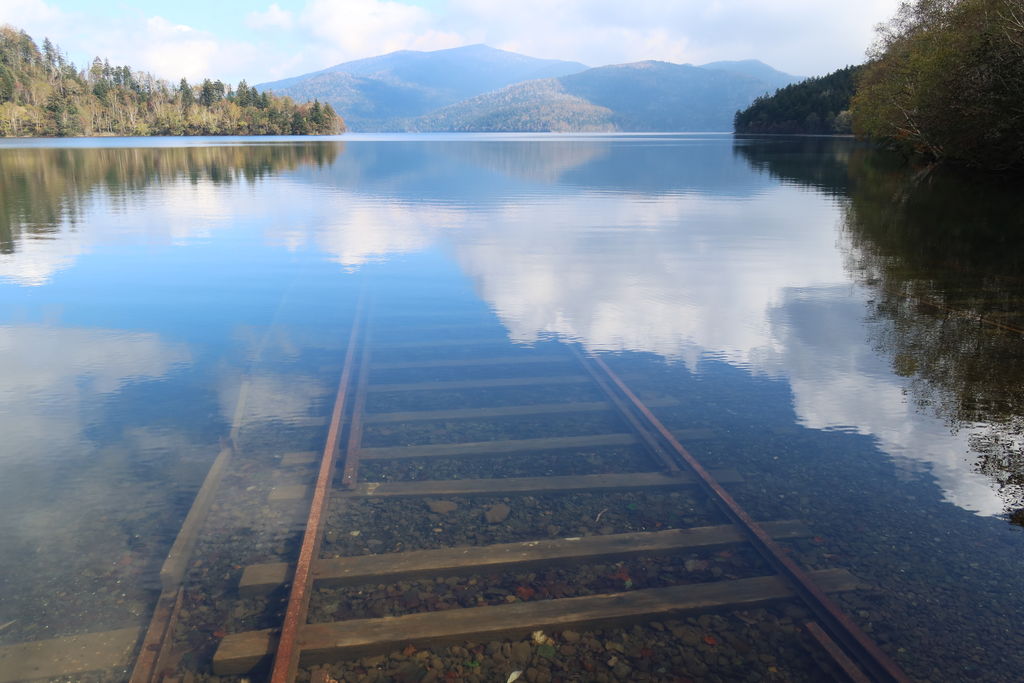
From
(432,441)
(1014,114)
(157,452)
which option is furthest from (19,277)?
(1014,114)

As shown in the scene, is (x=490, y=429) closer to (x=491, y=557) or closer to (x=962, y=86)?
(x=491, y=557)

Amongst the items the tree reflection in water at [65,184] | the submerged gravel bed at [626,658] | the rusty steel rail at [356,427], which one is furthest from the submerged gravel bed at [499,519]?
the tree reflection in water at [65,184]

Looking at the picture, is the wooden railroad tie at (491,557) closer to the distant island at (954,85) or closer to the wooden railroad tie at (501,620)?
the wooden railroad tie at (501,620)

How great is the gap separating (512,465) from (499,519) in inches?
44.0

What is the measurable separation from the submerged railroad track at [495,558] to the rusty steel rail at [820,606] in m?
0.01

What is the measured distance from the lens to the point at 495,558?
230 inches

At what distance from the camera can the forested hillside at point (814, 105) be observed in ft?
544

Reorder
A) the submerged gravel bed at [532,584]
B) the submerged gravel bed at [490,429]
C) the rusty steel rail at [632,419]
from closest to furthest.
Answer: the submerged gravel bed at [532,584], the rusty steel rail at [632,419], the submerged gravel bed at [490,429]

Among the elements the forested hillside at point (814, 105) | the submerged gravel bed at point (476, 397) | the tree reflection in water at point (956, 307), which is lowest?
the submerged gravel bed at point (476, 397)

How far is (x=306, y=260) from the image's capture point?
771 inches

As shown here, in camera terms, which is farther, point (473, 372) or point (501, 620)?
point (473, 372)

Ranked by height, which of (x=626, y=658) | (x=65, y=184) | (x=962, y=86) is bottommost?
(x=626, y=658)

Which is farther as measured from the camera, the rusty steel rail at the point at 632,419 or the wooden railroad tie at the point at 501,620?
the rusty steel rail at the point at 632,419

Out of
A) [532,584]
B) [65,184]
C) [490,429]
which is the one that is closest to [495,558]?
[532,584]
